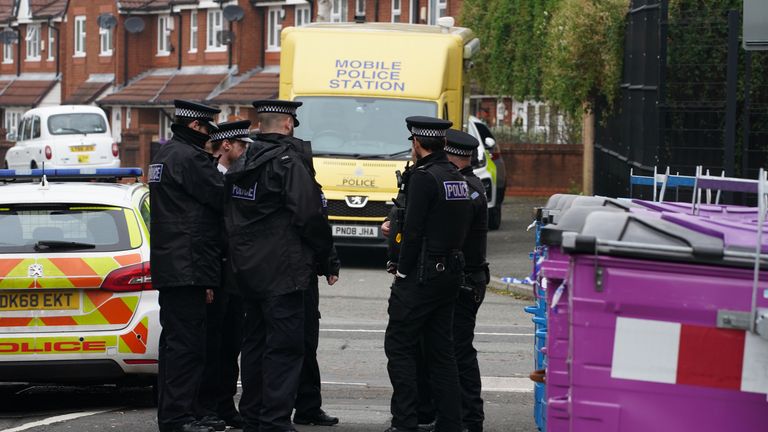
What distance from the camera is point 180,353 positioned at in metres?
8.37

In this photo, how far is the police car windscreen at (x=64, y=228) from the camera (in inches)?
358

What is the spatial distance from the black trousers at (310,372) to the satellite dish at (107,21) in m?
57.4

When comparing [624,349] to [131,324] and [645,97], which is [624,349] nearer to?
[131,324]

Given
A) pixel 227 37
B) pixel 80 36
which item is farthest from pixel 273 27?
pixel 80 36

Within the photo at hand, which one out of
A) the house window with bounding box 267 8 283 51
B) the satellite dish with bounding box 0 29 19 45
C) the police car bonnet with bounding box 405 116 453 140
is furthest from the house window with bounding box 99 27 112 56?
the police car bonnet with bounding box 405 116 453 140

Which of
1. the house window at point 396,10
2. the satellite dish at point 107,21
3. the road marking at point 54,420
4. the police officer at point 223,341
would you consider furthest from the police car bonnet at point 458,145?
the satellite dish at point 107,21

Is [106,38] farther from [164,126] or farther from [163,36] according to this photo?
[164,126]

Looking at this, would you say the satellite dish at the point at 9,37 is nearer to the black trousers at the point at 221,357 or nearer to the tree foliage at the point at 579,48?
the tree foliage at the point at 579,48

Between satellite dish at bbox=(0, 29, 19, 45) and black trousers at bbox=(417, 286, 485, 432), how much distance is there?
70.9 metres

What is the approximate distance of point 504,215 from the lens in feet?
100

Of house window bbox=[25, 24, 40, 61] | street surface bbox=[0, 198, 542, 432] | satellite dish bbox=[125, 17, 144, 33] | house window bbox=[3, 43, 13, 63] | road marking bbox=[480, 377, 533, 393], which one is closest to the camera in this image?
street surface bbox=[0, 198, 542, 432]

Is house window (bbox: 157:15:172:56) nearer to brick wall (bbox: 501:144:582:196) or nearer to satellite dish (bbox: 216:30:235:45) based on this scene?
satellite dish (bbox: 216:30:235:45)

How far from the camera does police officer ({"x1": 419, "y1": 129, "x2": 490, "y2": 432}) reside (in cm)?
863

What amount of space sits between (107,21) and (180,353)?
5809 cm
